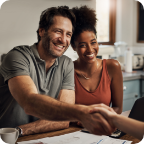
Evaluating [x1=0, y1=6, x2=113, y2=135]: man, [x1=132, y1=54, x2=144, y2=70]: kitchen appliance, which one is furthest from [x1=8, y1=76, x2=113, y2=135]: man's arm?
[x1=132, y1=54, x2=144, y2=70]: kitchen appliance

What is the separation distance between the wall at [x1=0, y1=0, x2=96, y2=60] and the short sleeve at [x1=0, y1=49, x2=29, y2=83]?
1.04 m

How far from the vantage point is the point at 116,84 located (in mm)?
1767

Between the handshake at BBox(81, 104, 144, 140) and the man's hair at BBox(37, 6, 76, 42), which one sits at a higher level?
the man's hair at BBox(37, 6, 76, 42)

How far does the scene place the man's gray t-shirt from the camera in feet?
4.10

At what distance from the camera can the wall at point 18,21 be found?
7.43 ft

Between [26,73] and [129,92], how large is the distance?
1.99 meters

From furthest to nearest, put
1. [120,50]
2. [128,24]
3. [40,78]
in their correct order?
[128,24] < [120,50] < [40,78]

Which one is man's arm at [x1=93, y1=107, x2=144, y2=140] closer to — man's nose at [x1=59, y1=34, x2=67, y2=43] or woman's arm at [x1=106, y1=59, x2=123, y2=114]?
man's nose at [x1=59, y1=34, x2=67, y2=43]

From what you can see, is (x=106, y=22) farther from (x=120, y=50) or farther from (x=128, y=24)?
(x=120, y=50)

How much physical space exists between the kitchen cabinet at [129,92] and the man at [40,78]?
58.7 inches

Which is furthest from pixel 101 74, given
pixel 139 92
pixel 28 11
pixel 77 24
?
pixel 139 92

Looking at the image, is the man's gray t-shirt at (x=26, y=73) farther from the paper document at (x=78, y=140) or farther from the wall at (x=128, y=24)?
the wall at (x=128, y=24)

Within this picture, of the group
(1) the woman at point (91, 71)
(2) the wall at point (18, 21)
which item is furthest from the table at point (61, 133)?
(2) the wall at point (18, 21)

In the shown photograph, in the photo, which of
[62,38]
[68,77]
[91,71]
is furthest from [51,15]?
[91,71]
